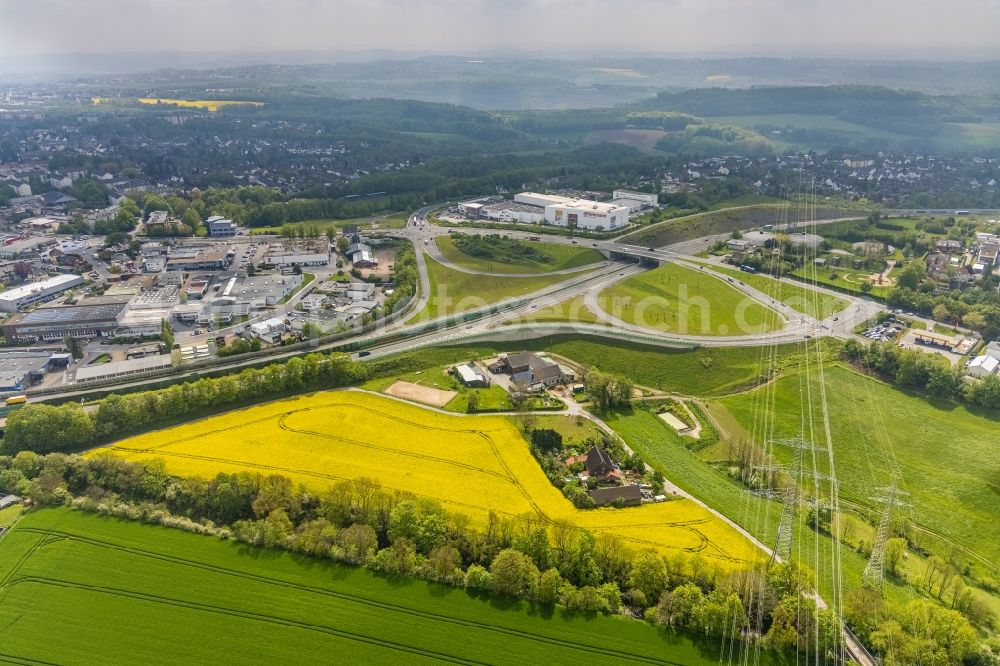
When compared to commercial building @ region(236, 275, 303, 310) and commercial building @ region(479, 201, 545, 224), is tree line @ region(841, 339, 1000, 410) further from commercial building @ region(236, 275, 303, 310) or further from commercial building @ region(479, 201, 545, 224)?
commercial building @ region(236, 275, 303, 310)

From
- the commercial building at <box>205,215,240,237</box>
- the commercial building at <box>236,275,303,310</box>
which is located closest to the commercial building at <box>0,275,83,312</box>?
the commercial building at <box>236,275,303,310</box>

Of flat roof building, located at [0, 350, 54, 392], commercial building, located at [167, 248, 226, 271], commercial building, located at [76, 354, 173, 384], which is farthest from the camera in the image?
commercial building, located at [167, 248, 226, 271]

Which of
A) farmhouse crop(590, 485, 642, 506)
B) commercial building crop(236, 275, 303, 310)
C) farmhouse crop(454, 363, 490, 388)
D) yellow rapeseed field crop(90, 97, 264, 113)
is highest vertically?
yellow rapeseed field crop(90, 97, 264, 113)

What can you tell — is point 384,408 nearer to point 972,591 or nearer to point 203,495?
point 203,495

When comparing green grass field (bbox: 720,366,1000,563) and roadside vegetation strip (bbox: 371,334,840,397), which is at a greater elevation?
roadside vegetation strip (bbox: 371,334,840,397)

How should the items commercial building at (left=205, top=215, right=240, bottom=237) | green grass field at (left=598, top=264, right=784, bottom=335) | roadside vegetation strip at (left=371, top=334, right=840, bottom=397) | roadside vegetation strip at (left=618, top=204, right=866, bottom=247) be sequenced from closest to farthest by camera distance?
1. roadside vegetation strip at (left=371, top=334, right=840, bottom=397)
2. green grass field at (left=598, top=264, right=784, bottom=335)
3. roadside vegetation strip at (left=618, top=204, right=866, bottom=247)
4. commercial building at (left=205, top=215, right=240, bottom=237)

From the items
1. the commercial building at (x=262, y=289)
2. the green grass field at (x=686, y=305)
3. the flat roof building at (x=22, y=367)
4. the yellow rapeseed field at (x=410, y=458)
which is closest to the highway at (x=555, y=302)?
the green grass field at (x=686, y=305)

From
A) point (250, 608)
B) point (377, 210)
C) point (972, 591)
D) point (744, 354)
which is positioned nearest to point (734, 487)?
point (972, 591)

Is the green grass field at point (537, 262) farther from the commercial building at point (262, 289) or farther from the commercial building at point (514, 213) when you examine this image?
the commercial building at point (262, 289)
